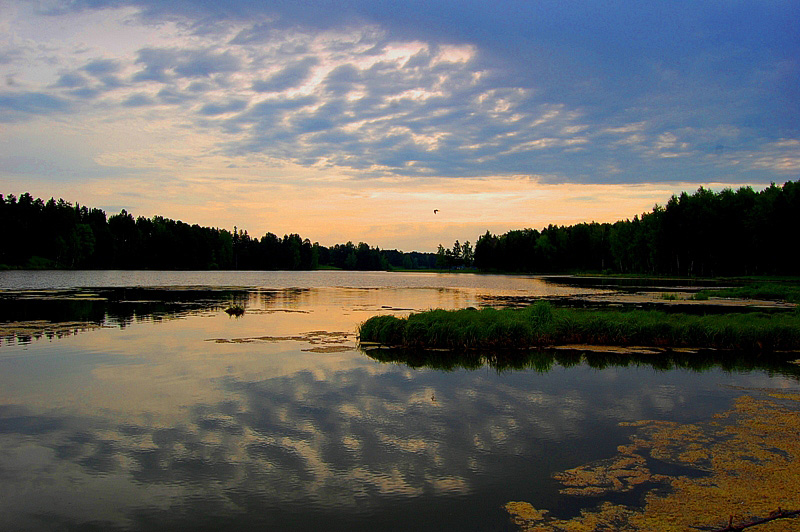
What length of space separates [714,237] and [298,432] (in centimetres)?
9970

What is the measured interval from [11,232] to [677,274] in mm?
133537

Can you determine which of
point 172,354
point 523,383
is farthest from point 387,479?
point 172,354

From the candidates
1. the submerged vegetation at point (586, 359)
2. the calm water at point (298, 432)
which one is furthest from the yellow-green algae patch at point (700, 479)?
the submerged vegetation at point (586, 359)

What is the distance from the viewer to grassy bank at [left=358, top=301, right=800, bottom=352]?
921 inches

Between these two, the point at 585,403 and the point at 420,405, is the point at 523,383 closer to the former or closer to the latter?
the point at 585,403

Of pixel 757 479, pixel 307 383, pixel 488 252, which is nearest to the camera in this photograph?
pixel 757 479

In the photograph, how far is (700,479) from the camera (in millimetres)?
9281

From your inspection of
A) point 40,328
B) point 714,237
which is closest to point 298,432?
point 40,328

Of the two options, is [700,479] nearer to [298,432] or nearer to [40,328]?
A: [298,432]

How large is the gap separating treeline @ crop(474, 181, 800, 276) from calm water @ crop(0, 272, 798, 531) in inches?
2907

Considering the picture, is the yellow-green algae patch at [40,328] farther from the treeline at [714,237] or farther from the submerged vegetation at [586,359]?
the treeline at [714,237]

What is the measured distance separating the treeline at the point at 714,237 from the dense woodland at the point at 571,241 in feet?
0.54

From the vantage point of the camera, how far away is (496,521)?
782 centimetres

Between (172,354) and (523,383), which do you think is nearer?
(523,383)
